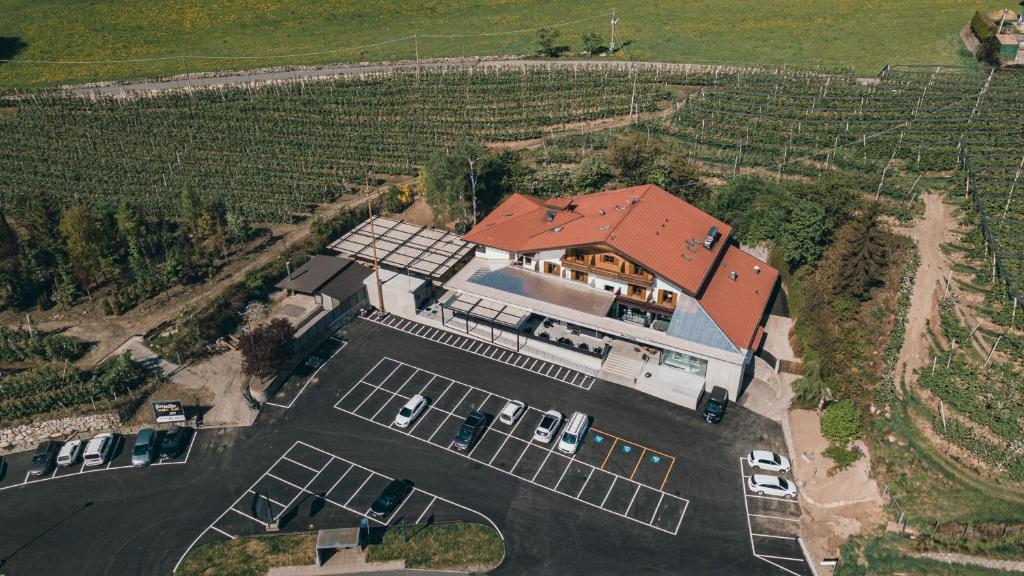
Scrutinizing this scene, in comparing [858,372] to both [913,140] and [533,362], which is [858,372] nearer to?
[533,362]

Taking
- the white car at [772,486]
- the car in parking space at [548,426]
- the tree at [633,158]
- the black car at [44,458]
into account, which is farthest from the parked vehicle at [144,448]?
the tree at [633,158]

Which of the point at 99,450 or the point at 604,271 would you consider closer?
the point at 99,450

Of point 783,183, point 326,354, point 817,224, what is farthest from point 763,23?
point 326,354

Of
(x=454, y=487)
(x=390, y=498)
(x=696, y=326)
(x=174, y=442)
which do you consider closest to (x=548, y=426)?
(x=454, y=487)

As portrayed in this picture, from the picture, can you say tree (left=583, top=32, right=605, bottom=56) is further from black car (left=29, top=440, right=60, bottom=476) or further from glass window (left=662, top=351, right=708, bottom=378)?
black car (left=29, top=440, right=60, bottom=476)

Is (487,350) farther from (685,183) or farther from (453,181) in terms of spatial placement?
(685,183)

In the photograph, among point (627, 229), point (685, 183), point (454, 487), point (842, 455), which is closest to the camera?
point (454, 487)
